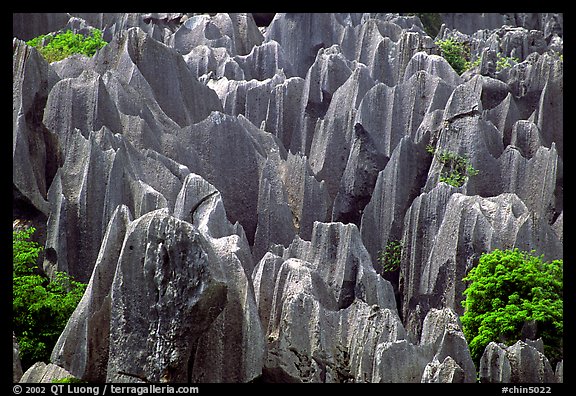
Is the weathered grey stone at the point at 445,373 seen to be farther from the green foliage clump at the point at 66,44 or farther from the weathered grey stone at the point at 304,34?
the weathered grey stone at the point at 304,34

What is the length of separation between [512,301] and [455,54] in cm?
2222

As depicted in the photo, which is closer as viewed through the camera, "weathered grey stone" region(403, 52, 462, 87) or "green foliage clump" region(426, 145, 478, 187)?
"green foliage clump" region(426, 145, 478, 187)

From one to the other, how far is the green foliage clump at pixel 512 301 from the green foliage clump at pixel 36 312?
25.5 ft

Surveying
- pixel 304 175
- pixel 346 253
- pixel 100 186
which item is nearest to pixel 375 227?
pixel 304 175

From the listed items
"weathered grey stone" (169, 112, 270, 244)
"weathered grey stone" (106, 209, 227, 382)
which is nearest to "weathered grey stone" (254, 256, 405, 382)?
"weathered grey stone" (106, 209, 227, 382)

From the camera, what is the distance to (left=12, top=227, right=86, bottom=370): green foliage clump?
56.6 feet

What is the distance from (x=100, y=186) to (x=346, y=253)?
588 cm

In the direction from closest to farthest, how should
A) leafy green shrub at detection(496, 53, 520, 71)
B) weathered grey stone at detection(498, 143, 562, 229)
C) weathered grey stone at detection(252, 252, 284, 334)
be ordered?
weathered grey stone at detection(252, 252, 284, 334)
weathered grey stone at detection(498, 143, 562, 229)
leafy green shrub at detection(496, 53, 520, 71)

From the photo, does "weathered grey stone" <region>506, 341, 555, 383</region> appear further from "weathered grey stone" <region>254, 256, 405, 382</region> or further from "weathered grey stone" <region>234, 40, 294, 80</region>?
"weathered grey stone" <region>234, 40, 294, 80</region>

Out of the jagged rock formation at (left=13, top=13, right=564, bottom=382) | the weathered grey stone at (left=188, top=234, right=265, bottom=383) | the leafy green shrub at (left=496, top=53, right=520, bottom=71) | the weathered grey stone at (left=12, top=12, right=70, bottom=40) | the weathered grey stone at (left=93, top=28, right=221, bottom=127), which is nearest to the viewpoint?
the jagged rock formation at (left=13, top=13, right=564, bottom=382)

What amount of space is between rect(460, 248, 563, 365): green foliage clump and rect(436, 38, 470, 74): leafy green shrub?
19.2 meters

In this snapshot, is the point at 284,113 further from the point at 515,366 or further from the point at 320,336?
the point at 515,366

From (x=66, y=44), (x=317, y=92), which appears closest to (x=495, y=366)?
(x=317, y=92)

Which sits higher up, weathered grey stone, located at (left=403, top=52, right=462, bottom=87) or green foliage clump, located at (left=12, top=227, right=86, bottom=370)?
weathered grey stone, located at (left=403, top=52, right=462, bottom=87)
